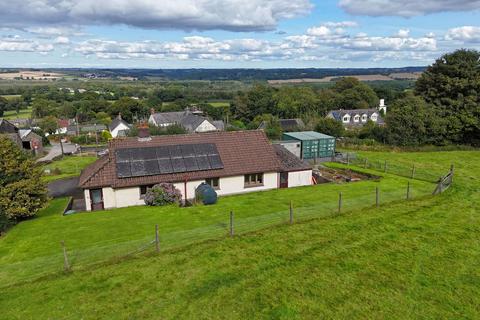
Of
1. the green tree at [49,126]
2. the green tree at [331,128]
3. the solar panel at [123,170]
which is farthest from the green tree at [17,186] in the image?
the green tree at [49,126]

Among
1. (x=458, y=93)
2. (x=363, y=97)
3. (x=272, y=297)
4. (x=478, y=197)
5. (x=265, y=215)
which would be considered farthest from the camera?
(x=363, y=97)

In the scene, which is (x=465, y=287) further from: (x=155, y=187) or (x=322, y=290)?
(x=155, y=187)

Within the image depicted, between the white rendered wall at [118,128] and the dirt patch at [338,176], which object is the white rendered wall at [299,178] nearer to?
the dirt patch at [338,176]

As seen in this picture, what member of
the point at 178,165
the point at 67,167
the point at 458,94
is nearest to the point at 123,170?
the point at 178,165

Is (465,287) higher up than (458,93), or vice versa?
(458,93)

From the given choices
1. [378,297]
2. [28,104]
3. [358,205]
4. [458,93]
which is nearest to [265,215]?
[358,205]

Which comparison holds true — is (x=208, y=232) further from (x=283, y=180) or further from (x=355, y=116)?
(x=355, y=116)

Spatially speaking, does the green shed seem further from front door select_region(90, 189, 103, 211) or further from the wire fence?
front door select_region(90, 189, 103, 211)
